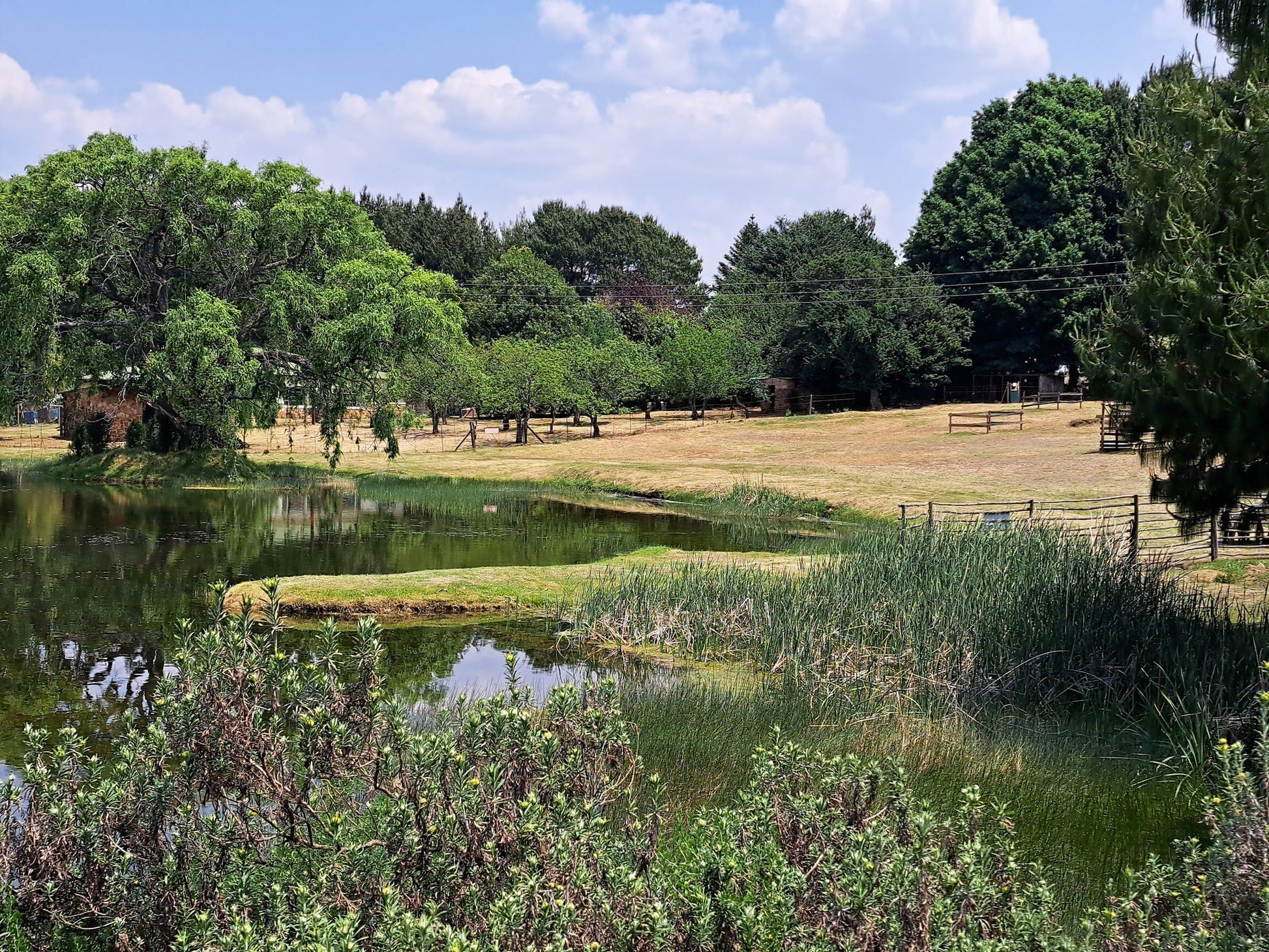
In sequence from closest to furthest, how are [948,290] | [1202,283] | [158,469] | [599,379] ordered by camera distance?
[1202,283] < [158,469] < [599,379] < [948,290]

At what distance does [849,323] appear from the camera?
63.0 meters

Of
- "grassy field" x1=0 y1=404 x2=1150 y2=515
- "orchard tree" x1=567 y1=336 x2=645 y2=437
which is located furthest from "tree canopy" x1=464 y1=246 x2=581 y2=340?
"orchard tree" x1=567 y1=336 x2=645 y2=437

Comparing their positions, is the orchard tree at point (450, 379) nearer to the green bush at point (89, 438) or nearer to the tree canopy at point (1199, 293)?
the green bush at point (89, 438)

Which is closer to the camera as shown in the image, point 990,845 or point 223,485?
point 990,845

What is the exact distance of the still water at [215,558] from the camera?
13.9m

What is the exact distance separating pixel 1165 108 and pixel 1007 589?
553cm

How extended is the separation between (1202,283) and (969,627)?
15.3 feet

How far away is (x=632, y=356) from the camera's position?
216 ft

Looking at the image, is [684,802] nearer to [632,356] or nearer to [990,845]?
[990,845]

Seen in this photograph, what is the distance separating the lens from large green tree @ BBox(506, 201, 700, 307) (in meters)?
89.0

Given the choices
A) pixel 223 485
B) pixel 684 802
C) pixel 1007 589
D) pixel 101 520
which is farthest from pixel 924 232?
pixel 684 802

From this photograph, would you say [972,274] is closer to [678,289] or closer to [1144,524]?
[678,289]

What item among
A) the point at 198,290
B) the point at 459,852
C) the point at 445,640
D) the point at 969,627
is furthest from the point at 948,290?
the point at 459,852

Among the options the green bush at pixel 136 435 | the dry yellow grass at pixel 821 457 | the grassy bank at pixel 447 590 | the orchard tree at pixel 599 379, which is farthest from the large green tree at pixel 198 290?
the orchard tree at pixel 599 379
